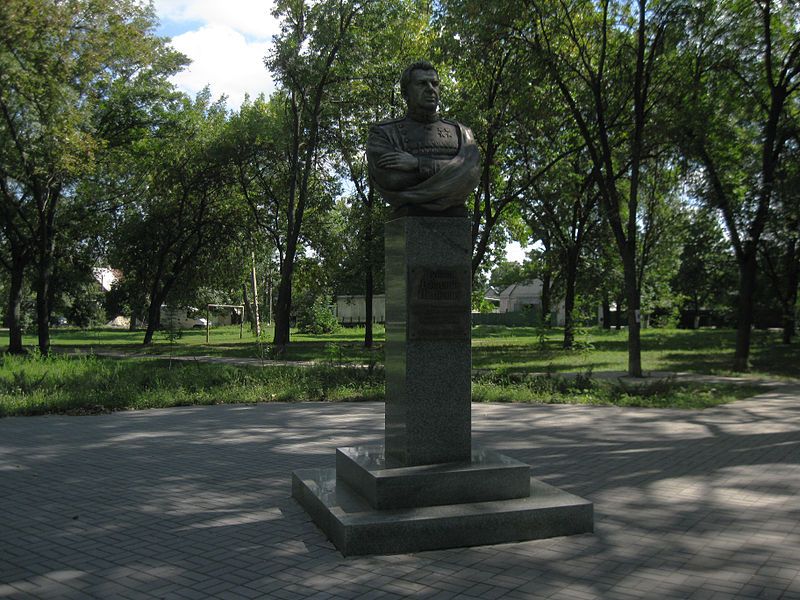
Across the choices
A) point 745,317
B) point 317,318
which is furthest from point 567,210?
point 317,318

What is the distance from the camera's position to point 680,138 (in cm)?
1898

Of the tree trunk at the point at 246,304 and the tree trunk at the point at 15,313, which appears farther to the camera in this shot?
the tree trunk at the point at 246,304

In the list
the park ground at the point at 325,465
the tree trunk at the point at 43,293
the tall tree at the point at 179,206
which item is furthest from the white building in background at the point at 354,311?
the park ground at the point at 325,465

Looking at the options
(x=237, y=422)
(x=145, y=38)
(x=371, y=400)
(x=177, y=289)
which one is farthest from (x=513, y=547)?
Answer: (x=177, y=289)

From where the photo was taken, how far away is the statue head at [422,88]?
6082mm

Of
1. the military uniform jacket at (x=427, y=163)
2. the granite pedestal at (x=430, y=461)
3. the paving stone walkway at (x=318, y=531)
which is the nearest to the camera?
the paving stone walkway at (x=318, y=531)

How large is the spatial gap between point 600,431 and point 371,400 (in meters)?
5.13

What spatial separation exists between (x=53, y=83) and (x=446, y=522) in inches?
862

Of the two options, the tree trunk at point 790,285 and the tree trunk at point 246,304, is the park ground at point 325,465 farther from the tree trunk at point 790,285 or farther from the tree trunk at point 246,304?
the tree trunk at point 246,304

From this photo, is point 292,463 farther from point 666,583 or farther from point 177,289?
point 177,289

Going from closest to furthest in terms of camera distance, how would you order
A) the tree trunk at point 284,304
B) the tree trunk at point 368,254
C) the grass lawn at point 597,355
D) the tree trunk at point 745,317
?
1. the tree trunk at point 745,317
2. the grass lawn at point 597,355
3. the tree trunk at point 284,304
4. the tree trunk at point 368,254

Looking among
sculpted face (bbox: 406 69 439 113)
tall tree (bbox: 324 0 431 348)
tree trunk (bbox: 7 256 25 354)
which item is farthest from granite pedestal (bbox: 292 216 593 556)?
tree trunk (bbox: 7 256 25 354)

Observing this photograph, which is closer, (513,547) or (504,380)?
(513,547)

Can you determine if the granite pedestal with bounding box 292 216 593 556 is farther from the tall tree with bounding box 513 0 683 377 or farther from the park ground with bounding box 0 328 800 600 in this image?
the tall tree with bounding box 513 0 683 377
